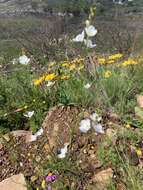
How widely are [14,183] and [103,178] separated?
0.61 meters

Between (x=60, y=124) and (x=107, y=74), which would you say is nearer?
(x=60, y=124)

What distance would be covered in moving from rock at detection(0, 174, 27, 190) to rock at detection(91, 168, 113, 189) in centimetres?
47

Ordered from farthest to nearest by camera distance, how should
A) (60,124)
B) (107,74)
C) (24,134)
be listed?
(107,74), (24,134), (60,124)

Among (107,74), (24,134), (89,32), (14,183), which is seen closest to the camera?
(89,32)

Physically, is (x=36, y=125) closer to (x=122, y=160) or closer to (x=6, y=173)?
(x=6, y=173)

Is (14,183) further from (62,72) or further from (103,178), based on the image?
(62,72)

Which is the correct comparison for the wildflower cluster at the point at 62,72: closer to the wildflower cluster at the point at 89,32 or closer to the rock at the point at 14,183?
the rock at the point at 14,183

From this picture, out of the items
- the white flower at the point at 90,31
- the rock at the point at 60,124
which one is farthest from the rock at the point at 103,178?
the white flower at the point at 90,31

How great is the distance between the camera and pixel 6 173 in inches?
150

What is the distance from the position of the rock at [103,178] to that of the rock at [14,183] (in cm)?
47

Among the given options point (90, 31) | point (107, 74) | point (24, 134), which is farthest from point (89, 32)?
point (107, 74)

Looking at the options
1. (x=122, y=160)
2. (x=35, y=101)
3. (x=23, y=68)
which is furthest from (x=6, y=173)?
(x=23, y=68)

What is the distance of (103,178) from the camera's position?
11.0 ft

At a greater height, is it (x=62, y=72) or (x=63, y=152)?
(x=63, y=152)
